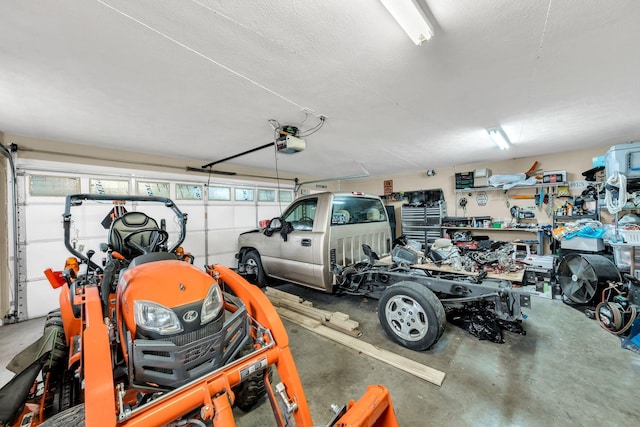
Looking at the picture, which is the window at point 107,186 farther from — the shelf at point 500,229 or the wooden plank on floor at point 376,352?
the shelf at point 500,229

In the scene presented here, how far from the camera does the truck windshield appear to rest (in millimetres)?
3551

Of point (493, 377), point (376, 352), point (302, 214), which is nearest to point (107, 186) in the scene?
point (302, 214)

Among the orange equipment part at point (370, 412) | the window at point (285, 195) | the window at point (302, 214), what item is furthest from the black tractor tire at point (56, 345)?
the window at point (285, 195)

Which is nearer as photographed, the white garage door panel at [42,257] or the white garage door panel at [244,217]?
the white garage door panel at [42,257]

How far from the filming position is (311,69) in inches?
83.0

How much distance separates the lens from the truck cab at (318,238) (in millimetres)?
3376

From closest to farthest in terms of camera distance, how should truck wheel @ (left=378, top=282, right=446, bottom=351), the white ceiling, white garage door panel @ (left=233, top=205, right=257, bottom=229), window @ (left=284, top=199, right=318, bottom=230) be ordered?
the white ceiling < truck wheel @ (left=378, top=282, right=446, bottom=351) < window @ (left=284, top=199, right=318, bottom=230) < white garage door panel @ (left=233, top=205, right=257, bottom=229)

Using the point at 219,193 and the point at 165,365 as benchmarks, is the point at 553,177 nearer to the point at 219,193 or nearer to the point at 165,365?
the point at 165,365

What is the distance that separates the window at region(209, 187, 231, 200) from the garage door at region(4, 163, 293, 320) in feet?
0.06

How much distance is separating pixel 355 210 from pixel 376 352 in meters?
2.09

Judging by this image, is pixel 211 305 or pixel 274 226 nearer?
pixel 211 305

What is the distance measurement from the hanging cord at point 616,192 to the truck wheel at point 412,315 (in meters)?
3.71

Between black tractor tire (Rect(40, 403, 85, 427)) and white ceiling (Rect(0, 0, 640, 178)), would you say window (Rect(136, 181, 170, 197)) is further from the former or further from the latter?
black tractor tire (Rect(40, 403, 85, 427))

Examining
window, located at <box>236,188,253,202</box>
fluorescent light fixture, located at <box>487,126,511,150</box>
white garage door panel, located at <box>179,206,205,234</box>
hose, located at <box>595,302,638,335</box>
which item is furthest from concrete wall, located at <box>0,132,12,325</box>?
hose, located at <box>595,302,638,335</box>
